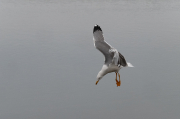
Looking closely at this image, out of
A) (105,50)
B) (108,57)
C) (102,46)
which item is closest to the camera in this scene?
(108,57)

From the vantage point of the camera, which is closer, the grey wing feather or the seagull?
the seagull

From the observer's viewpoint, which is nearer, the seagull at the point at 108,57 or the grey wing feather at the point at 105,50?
the seagull at the point at 108,57

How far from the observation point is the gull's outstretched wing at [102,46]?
1103 cm

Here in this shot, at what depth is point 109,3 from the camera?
48.5 m

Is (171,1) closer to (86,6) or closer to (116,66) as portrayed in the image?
(86,6)

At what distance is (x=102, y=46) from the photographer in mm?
11289

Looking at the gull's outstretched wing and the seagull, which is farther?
the gull's outstretched wing

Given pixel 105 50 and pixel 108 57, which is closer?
pixel 108 57

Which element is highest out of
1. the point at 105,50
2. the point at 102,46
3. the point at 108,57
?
the point at 102,46

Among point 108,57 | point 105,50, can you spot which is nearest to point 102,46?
point 105,50

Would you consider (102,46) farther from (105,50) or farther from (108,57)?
(108,57)

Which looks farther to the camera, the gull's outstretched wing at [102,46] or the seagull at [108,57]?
the gull's outstretched wing at [102,46]

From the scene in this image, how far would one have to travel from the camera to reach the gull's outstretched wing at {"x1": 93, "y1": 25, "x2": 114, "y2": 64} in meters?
11.0

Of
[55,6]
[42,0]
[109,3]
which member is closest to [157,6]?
[109,3]
